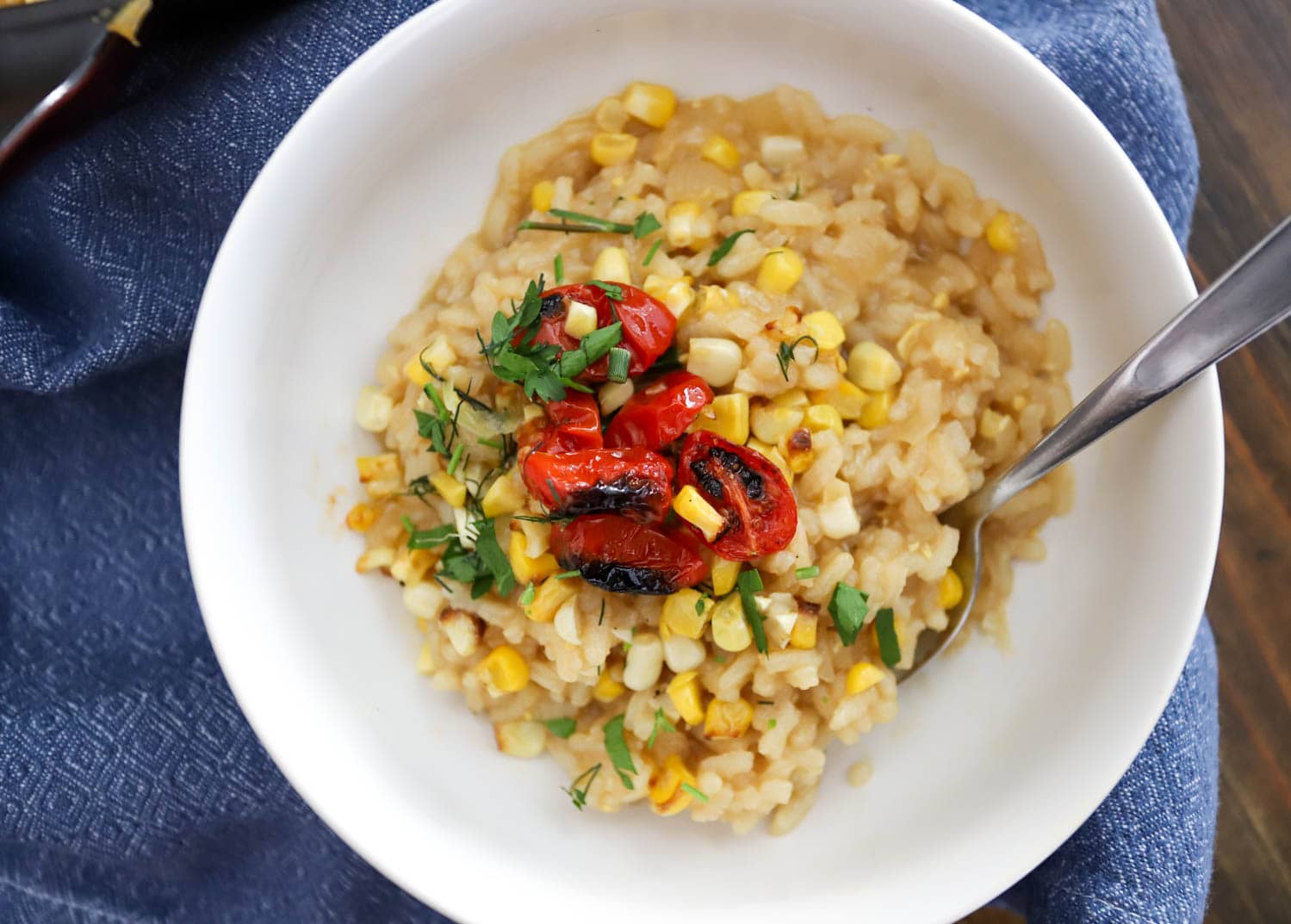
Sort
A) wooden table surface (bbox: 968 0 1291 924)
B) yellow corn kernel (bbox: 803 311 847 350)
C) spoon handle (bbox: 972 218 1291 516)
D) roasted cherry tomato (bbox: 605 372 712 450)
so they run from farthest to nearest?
wooden table surface (bbox: 968 0 1291 924) → yellow corn kernel (bbox: 803 311 847 350) → roasted cherry tomato (bbox: 605 372 712 450) → spoon handle (bbox: 972 218 1291 516)

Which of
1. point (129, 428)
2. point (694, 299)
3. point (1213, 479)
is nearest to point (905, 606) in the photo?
point (1213, 479)

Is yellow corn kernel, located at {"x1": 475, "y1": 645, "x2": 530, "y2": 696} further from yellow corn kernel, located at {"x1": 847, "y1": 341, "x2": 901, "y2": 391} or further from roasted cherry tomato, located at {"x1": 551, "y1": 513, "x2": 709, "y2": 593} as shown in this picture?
yellow corn kernel, located at {"x1": 847, "y1": 341, "x2": 901, "y2": 391}

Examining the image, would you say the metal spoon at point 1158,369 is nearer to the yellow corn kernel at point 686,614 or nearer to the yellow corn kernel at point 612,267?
the yellow corn kernel at point 686,614

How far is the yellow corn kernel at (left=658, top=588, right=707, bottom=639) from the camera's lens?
2572 mm

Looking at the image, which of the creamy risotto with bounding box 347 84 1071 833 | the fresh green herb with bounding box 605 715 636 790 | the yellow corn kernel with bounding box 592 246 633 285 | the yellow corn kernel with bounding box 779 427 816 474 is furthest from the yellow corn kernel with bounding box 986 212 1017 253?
the fresh green herb with bounding box 605 715 636 790

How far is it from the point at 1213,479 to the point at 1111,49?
1.34 meters

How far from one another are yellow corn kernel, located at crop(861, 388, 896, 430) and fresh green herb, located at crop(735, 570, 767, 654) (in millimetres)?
497

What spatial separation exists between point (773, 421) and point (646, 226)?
1.99 feet

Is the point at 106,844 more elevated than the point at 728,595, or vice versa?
the point at 728,595

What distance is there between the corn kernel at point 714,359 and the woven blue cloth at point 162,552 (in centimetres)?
137

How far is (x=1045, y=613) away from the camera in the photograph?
2875 mm

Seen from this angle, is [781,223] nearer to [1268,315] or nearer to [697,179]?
[697,179]

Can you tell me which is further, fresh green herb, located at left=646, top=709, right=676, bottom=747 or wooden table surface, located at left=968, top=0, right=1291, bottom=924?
wooden table surface, located at left=968, top=0, right=1291, bottom=924

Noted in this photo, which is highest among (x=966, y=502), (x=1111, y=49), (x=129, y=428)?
(x=1111, y=49)
